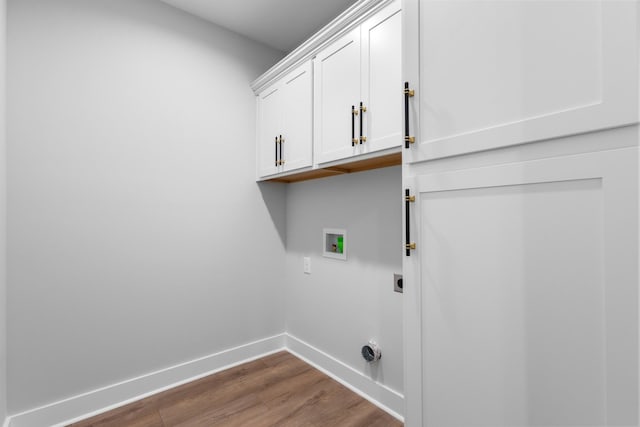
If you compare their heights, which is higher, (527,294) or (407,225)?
(407,225)

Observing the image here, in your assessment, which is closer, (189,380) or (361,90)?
(361,90)

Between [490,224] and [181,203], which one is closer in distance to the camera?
[490,224]

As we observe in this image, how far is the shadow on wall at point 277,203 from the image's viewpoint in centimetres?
247

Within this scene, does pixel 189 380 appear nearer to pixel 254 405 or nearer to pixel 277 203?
pixel 254 405

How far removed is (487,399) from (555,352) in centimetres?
25

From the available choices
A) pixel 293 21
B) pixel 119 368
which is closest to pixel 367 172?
pixel 293 21

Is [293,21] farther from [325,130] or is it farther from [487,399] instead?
[487,399]

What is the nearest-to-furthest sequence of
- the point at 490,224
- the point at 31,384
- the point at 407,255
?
the point at 490,224, the point at 407,255, the point at 31,384

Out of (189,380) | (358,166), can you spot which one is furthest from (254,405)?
(358,166)

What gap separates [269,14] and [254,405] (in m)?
Answer: 2.55

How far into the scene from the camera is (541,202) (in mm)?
777

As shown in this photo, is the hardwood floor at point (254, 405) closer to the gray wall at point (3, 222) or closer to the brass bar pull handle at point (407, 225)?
the gray wall at point (3, 222)

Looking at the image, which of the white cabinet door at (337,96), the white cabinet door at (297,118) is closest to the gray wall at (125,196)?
the white cabinet door at (297,118)

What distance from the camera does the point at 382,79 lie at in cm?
145
